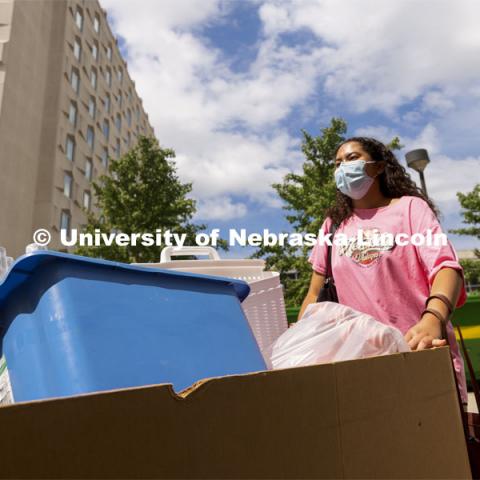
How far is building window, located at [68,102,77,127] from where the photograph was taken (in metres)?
20.7

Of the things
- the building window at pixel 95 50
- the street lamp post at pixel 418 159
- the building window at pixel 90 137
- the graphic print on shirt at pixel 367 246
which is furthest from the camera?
the building window at pixel 95 50

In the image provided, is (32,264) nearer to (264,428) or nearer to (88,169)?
(264,428)

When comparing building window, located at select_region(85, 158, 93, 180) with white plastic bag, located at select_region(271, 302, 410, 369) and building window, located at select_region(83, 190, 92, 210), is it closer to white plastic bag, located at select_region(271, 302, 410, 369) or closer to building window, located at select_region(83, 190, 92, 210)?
building window, located at select_region(83, 190, 92, 210)

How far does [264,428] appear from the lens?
2.14 ft

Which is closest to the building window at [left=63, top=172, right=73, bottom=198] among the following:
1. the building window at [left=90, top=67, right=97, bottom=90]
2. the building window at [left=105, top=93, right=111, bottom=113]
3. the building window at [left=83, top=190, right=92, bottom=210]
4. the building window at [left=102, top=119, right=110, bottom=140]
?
the building window at [left=83, top=190, right=92, bottom=210]

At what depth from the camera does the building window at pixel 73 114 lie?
20.7 meters

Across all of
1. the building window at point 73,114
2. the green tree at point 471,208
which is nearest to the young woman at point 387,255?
the green tree at point 471,208

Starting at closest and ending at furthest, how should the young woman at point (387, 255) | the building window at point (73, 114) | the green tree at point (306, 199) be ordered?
the young woman at point (387, 255) < the green tree at point (306, 199) < the building window at point (73, 114)

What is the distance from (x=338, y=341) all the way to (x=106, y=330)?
0.52 metres

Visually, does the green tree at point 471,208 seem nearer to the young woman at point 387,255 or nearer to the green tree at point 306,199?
the green tree at point 306,199

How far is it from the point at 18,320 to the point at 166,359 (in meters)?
0.39

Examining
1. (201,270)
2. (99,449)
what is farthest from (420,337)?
(201,270)

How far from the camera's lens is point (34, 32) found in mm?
18344

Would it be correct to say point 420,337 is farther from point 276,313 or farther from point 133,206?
point 133,206
